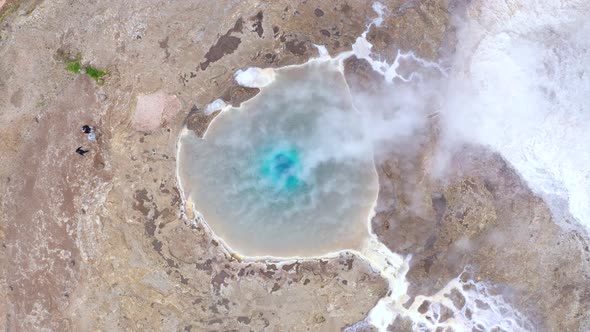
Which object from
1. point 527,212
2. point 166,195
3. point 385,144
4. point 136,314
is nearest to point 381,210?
point 385,144

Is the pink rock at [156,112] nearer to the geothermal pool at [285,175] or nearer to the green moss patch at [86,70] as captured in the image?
the geothermal pool at [285,175]

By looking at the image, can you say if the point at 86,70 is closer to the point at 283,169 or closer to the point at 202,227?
the point at 202,227

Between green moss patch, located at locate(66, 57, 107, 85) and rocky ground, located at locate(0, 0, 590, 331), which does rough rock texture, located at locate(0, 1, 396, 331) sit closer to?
rocky ground, located at locate(0, 0, 590, 331)

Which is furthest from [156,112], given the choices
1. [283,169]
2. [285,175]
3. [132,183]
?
[285,175]

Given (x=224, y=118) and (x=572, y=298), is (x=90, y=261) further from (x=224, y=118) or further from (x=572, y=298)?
(x=572, y=298)

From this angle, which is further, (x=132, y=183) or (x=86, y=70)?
(x=86, y=70)

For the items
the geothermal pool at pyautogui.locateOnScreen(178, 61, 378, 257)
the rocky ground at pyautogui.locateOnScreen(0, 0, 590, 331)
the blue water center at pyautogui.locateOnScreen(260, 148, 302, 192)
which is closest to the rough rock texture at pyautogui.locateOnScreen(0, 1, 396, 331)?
the rocky ground at pyautogui.locateOnScreen(0, 0, 590, 331)

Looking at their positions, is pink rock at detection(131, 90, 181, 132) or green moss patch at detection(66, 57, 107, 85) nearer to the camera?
pink rock at detection(131, 90, 181, 132)
